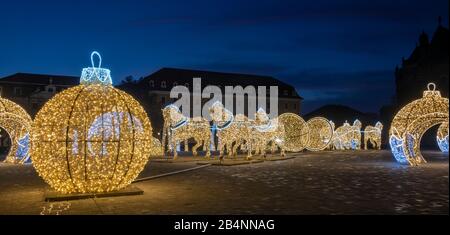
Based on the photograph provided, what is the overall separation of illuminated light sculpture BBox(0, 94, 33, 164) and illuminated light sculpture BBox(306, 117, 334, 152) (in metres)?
20.4

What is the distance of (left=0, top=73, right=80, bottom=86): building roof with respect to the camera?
171 ft

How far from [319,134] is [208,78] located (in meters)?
30.2

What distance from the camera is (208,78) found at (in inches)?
2446

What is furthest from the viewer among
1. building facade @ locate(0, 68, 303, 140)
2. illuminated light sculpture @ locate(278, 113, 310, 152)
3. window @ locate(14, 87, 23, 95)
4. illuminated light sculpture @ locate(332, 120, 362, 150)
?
window @ locate(14, 87, 23, 95)

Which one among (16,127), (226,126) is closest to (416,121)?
(226,126)

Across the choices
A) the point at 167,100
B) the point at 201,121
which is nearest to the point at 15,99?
the point at 167,100

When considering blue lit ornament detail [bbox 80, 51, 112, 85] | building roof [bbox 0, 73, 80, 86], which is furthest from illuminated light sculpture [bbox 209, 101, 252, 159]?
building roof [bbox 0, 73, 80, 86]

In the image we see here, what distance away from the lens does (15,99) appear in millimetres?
50906

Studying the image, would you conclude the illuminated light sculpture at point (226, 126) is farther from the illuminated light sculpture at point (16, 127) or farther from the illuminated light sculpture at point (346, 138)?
the illuminated light sculpture at point (346, 138)

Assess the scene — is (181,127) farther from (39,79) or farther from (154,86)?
(39,79)

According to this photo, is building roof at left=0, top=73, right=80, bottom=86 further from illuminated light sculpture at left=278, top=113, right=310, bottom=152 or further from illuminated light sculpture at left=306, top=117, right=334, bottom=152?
illuminated light sculpture at left=278, top=113, right=310, bottom=152

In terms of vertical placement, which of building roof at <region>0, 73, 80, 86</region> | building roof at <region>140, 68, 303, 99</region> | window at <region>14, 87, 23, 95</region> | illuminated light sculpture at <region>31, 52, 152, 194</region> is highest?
building roof at <region>140, 68, 303, 99</region>
